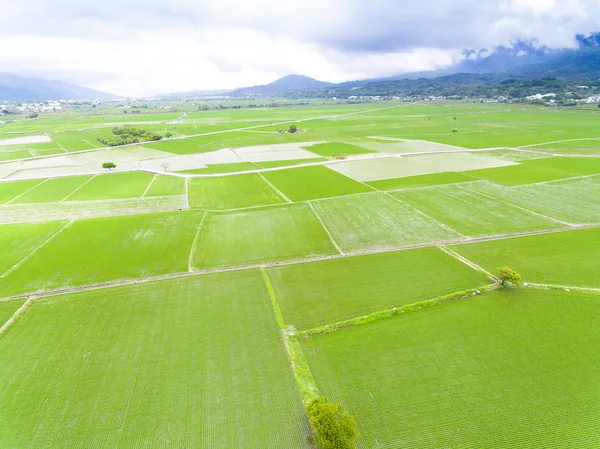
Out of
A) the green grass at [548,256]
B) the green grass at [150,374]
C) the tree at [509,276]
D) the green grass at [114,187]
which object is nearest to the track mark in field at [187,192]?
the green grass at [114,187]

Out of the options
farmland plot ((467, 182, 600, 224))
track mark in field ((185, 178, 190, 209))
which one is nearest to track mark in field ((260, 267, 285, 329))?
track mark in field ((185, 178, 190, 209))

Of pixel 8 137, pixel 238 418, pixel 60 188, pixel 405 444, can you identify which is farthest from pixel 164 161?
pixel 8 137

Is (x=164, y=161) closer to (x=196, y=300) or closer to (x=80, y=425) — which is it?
(x=196, y=300)

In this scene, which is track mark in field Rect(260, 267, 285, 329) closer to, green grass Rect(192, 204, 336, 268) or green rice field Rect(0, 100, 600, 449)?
green rice field Rect(0, 100, 600, 449)

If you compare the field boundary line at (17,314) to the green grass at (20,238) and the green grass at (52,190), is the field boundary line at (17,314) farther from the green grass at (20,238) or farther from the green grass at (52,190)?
the green grass at (52,190)

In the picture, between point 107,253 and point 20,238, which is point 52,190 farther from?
point 107,253

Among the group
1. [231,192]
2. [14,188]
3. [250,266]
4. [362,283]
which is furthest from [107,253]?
[14,188]
